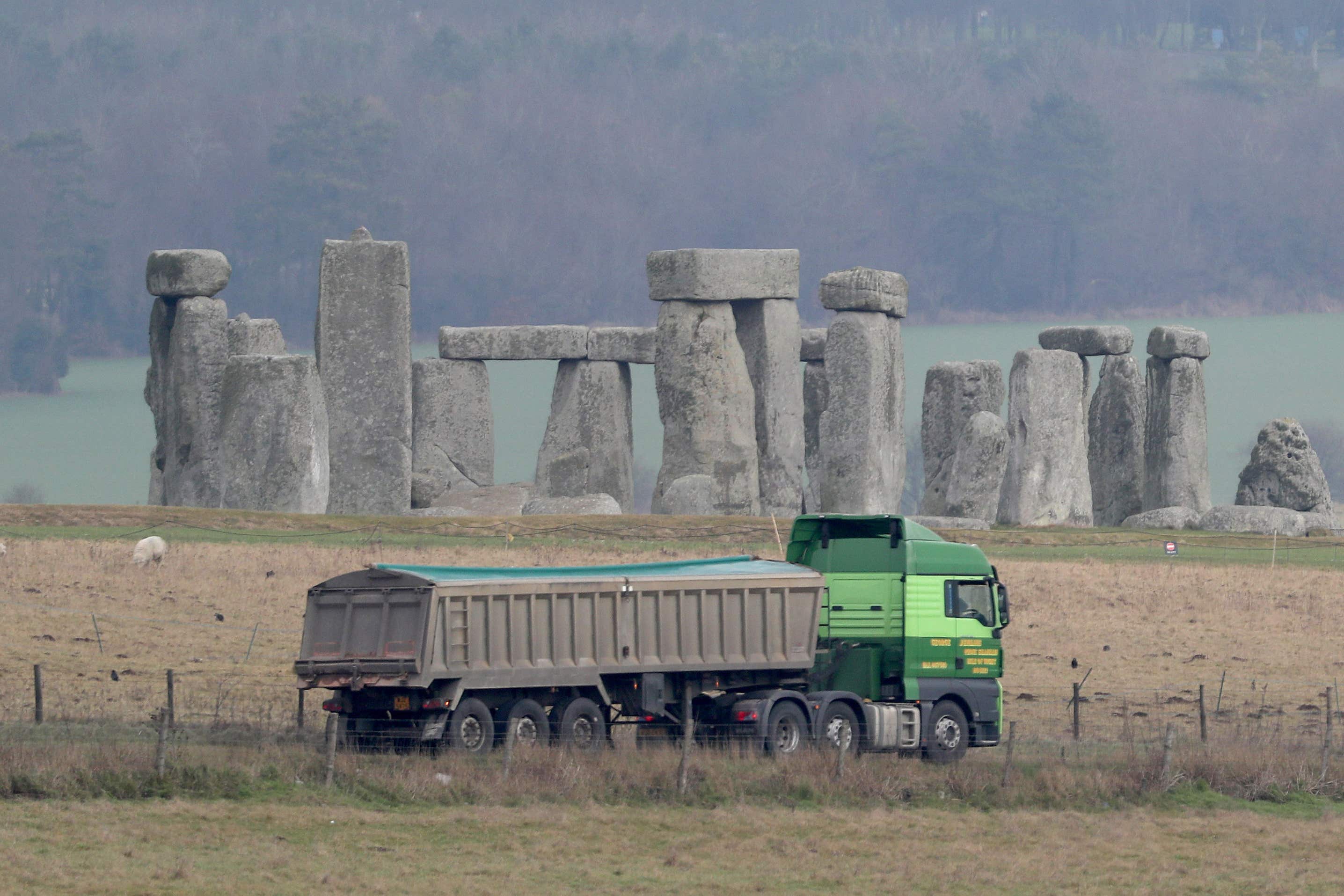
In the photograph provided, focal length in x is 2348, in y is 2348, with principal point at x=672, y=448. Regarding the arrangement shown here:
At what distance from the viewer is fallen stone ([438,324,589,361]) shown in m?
41.3

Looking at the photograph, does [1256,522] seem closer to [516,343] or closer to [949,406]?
[949,406]

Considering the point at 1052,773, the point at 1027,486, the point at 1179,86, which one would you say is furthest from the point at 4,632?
the point at 1179,86

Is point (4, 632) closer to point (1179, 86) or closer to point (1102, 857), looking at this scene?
point (1102, 857)

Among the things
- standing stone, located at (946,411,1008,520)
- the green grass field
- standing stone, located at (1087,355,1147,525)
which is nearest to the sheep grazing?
standing stone, located at (946,411,1008,520)

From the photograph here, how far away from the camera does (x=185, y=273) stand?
35.3 m

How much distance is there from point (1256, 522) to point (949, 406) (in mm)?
6084

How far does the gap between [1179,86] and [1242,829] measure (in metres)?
110

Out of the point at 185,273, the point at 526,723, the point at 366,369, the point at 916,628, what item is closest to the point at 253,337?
the point at 185,273

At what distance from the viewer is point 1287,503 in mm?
39188

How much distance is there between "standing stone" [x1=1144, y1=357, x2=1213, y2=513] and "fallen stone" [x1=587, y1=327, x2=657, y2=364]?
8946 mm

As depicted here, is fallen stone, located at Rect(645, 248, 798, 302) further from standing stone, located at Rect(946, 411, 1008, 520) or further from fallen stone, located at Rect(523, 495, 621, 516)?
standing stone, located at Rect(946, 411, 1008, 520)

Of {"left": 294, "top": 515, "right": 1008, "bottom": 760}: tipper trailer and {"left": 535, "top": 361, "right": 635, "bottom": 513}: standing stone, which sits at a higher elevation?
{"left": 535, "top": 361, "right": 635, "bottom": 513}: standing stone

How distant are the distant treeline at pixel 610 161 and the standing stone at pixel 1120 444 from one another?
5677 centimetres

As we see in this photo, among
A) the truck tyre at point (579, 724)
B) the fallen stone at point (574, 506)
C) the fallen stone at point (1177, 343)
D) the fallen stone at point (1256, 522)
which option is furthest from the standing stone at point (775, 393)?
the truck tyre at point (579, 724)
